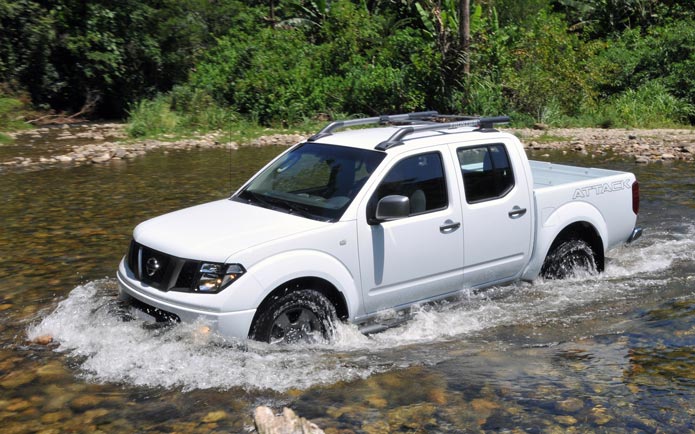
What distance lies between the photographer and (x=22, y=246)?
407 inches

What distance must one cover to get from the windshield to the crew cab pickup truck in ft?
0.04

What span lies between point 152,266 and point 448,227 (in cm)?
244

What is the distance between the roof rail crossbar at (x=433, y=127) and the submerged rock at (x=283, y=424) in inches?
108

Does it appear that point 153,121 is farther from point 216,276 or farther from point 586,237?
point 216,276

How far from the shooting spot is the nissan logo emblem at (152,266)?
616 cm

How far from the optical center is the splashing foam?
5863 mm

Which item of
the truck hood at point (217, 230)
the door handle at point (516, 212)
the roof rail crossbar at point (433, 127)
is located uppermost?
the roof rail crossbar at point (433, 127)

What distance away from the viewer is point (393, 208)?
6.40m

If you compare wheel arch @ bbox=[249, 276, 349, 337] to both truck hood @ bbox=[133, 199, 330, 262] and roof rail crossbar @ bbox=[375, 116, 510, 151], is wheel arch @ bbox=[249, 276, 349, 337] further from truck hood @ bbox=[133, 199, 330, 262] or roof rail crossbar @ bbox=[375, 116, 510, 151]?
roof rail crossbar @ bbox=[375, 116, 510, 151]

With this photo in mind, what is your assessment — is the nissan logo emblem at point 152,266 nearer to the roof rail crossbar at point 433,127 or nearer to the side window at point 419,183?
the side window at point 419,183

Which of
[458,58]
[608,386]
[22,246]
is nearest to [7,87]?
[458,58]

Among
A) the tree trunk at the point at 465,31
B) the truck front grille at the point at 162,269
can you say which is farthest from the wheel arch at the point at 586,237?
the tree trunk at the point at 465,31

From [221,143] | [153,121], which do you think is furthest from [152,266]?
[153,121]

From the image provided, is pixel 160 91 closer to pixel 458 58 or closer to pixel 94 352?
pixel 458 58
